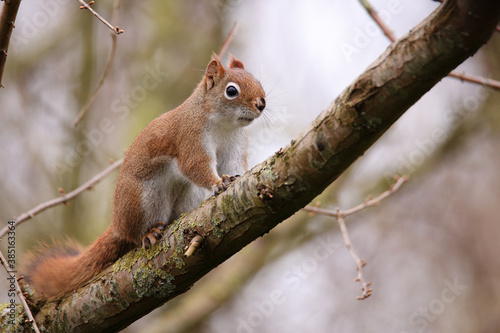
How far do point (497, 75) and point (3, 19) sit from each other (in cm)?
534

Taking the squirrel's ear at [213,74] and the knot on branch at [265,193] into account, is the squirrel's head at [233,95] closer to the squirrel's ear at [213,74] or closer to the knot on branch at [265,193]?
the squirrel's ear at [213,74]

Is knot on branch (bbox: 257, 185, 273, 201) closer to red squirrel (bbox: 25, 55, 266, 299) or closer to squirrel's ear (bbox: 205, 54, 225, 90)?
red squirrel (bbox: 25, 55, 266, 299)

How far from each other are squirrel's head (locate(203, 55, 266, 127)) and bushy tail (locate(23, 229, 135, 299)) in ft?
3.58

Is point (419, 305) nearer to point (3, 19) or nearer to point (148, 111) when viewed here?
point (148, 111)

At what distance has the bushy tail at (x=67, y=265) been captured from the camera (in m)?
3.14

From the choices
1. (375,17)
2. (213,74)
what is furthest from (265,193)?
(213,74)

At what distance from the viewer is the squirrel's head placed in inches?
135

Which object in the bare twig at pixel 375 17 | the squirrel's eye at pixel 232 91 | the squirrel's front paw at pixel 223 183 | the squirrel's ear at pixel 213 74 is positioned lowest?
the squirrel's front paw at pixel 223 183

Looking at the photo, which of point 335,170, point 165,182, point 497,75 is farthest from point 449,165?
point 335,170

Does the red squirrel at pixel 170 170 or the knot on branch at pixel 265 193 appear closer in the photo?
the knot on branch at pixel 265 193

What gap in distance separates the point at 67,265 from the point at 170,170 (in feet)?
3.00

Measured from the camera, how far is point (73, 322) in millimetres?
2766

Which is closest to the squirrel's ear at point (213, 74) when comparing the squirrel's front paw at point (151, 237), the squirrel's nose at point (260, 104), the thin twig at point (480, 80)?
the squirrel's nose at point (260, 104)

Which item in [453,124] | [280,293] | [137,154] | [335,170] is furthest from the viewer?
[280,293]
